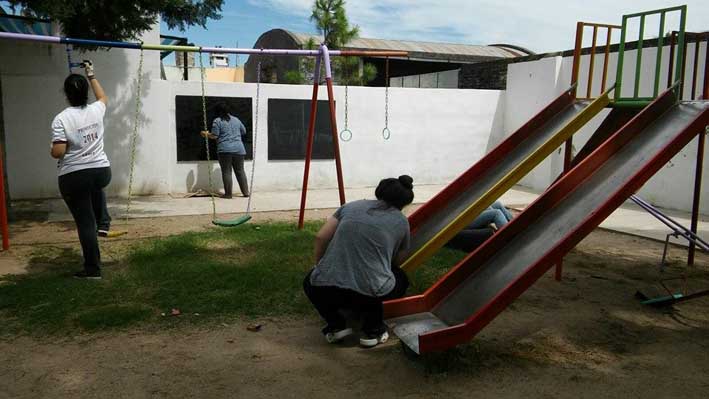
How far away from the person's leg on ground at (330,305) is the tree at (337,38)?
1280 centimetres

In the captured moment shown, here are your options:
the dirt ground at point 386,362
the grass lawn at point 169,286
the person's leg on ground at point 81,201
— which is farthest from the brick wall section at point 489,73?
the person's leg on ground at point 81,201

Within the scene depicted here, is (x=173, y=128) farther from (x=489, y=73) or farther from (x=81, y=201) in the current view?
(x=489, y=73)

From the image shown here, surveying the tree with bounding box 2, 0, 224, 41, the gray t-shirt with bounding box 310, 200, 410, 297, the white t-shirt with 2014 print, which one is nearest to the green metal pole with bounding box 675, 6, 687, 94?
the gray t-shirt with bounding box 310, 200, 410, 297

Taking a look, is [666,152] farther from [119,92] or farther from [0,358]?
[119,92]

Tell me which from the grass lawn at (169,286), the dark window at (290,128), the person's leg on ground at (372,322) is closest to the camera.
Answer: the person's leg on ground at (372,322)

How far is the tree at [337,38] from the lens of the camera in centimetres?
1598

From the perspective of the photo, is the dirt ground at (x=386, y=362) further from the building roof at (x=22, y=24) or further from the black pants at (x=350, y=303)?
the building roof at (x=22, y=24)

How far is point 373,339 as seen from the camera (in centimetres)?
373

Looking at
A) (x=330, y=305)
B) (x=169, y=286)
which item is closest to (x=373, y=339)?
(x=330, y=305)

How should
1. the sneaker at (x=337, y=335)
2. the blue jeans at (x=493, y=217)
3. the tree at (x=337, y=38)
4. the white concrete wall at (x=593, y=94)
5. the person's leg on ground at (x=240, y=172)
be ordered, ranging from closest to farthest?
the sneaker at (x=337, y=335) → the blue jeans at (x=493, y=217) → the white concrete wall at (x=593, y=94) → the person's leg on ground at (x=240, y=172) → the tree at (x=337, y=38)

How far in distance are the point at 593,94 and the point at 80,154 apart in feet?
30.6

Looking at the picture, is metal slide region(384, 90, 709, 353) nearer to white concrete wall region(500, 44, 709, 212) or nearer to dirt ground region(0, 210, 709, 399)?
dirt ground region(0, 210, 709, 399)

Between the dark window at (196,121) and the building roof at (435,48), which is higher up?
the building roof at (435,48)

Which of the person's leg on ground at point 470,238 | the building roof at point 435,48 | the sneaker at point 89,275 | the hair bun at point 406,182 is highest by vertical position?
the building roof at point 435,48
